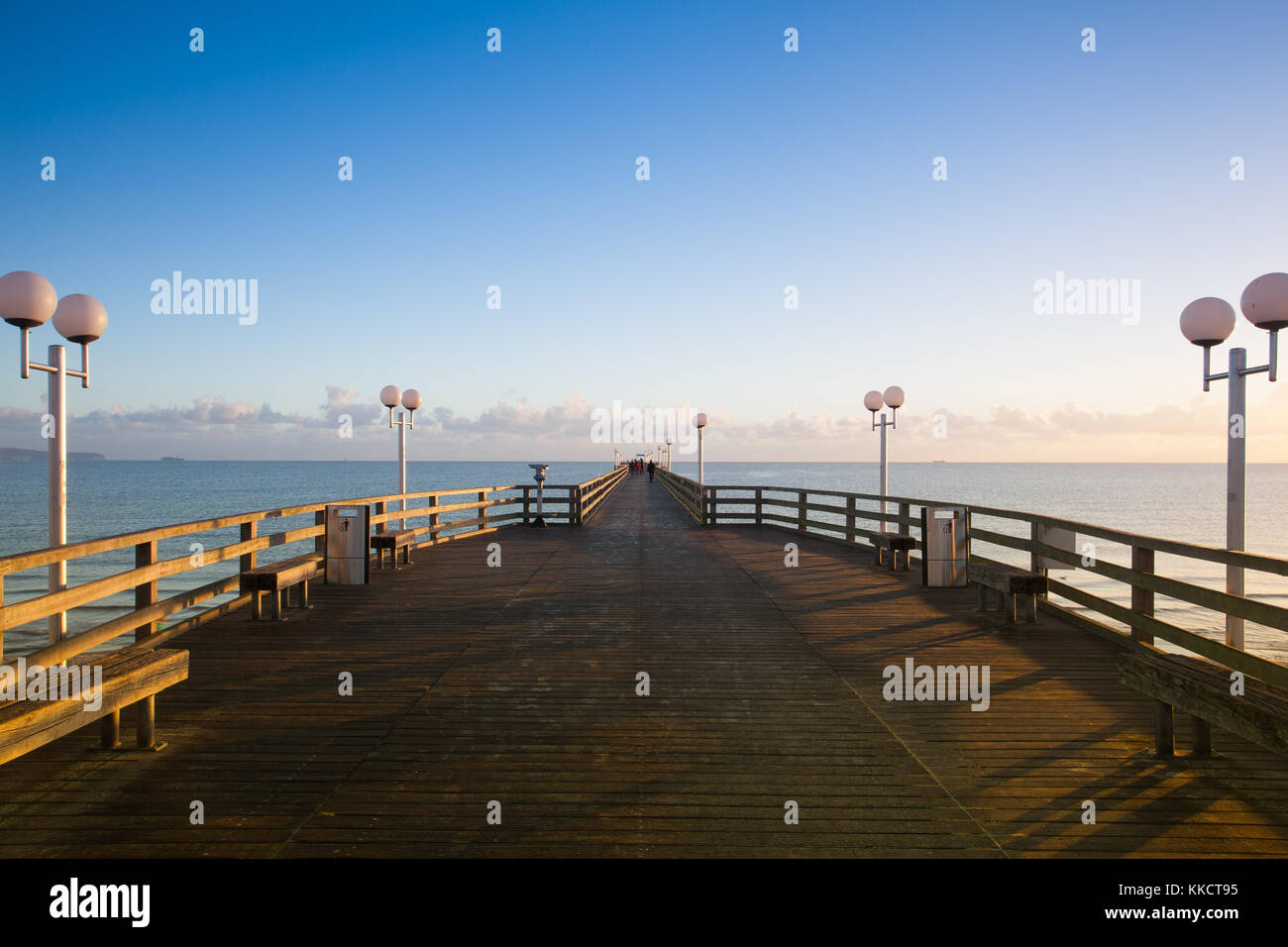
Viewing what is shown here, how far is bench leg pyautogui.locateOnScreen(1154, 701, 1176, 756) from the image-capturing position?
12.9ft

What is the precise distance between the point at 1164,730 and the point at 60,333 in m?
8.54

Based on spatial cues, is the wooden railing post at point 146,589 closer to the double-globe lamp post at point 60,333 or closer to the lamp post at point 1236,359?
the double-globe lamp post at point 60,333

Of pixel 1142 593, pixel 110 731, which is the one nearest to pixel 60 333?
pixel 110 731

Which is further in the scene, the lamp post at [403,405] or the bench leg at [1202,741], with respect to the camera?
the lamp post at [403,405]

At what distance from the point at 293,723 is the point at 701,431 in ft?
72.5

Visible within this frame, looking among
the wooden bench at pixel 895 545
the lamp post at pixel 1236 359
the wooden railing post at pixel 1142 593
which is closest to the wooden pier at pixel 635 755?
the wooden railing post at pixel 1142 593

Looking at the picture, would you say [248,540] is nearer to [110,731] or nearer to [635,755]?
[110,731]

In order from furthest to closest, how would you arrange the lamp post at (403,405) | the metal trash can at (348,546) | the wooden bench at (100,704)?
the lamp post at (403,405), the metal trash can at (348,546), the wooden bench at (100,704)

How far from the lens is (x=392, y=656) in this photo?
19.5ft

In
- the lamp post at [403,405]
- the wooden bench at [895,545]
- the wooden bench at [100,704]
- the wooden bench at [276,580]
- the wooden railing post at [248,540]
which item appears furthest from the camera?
the lamp post at [403,405]

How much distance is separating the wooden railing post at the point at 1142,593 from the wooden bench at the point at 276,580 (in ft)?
23.9

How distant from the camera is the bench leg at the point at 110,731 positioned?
401cm

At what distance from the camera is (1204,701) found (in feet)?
11.4
